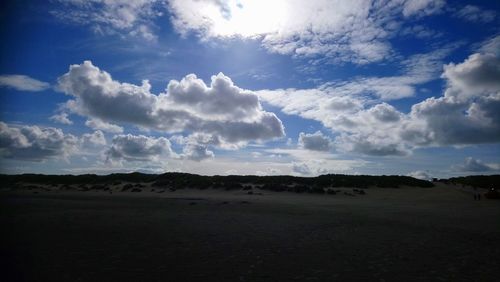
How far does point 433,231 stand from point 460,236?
50.4 inches

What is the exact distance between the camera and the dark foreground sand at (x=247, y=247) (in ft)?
28.4

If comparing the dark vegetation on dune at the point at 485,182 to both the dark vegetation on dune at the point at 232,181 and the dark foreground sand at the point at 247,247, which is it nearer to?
the dark vegetation on dune at the point at 232,181

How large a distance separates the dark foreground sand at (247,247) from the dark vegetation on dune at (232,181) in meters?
19.6

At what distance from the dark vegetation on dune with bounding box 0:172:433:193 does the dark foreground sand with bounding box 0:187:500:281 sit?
19638 millimetres

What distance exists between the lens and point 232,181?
46.5m

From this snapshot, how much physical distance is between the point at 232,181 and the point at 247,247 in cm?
3508

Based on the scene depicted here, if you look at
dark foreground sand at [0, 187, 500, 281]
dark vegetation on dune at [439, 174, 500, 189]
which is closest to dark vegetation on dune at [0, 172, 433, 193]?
dark vegetation on dune at [439, 174, 500, 189]

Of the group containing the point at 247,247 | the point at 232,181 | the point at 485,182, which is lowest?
the point at 247,247

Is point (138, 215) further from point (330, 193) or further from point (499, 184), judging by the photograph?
point (499, 184)

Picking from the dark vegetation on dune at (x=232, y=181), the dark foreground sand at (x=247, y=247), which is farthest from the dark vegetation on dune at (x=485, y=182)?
the dark foreground sand at (x=247, y=247)

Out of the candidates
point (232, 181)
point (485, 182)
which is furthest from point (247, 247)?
point (485, 182)

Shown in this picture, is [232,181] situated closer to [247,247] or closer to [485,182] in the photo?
[485,182]

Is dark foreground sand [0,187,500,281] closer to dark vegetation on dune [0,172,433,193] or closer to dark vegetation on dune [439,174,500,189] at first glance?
dark vegetation on dune [0,172,433,193]

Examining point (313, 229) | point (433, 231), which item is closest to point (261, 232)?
point (313, 229)
